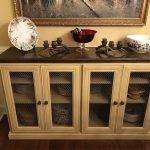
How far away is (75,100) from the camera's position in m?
1.61

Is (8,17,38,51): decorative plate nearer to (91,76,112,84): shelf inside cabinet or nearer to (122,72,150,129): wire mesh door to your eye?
(91,76,112,84): shelf inside cabinet

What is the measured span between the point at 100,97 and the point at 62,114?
399 millimetres

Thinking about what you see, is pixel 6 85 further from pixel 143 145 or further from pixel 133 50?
pixel 143 145

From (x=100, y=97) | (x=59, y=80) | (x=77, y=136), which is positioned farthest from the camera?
(x=77, y=136)

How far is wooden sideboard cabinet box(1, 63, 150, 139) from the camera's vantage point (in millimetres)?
1495

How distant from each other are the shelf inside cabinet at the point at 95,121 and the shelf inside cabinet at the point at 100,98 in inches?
8.2

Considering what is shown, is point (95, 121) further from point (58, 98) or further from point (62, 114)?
point (58, 98)

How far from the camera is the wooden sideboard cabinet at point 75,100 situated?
1495 mm

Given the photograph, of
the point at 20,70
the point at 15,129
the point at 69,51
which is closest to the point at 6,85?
the point at 20,70

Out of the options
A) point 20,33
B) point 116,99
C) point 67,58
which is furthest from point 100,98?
point 20,33

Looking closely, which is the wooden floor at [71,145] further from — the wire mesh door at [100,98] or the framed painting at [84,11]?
the framed painting at [84,11]

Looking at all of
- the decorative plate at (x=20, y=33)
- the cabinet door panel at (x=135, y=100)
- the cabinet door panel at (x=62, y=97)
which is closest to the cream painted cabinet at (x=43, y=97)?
the cabinet door panel at (x=62, y=97)

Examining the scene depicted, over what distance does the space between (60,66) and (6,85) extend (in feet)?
1.67

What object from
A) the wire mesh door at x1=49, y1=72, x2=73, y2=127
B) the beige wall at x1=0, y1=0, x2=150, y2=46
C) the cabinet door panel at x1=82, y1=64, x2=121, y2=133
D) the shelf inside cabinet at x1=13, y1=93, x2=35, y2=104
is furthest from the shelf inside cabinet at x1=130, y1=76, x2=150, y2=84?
the shelf inside cabinet at x1=13, y1=93, x2=35, y2=104
